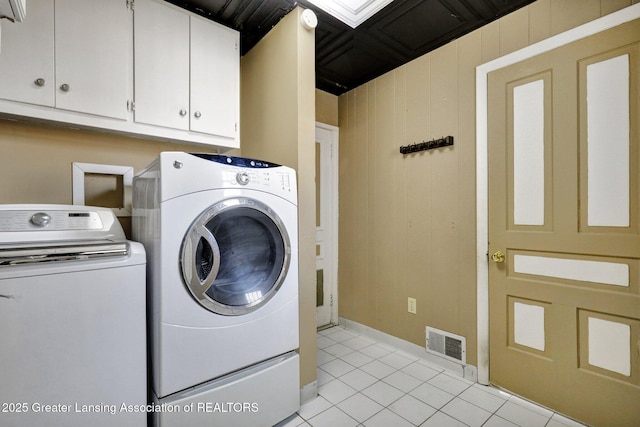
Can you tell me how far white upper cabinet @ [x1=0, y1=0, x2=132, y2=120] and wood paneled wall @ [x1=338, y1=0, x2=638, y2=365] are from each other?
1908mm

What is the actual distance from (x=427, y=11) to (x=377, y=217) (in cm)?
155

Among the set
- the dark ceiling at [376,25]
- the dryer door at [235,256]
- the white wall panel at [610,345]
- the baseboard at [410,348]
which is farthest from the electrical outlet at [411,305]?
the dark ceiling at [376,25]

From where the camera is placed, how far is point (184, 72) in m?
1.72

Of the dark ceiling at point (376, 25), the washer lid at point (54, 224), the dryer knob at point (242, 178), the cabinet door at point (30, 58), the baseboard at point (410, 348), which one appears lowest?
the baseboard at point (410, 348)

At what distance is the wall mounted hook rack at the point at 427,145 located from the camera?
2102 millimetres

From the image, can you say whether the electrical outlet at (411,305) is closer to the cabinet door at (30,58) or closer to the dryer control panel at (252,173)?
the dryer control panel at (252,173)

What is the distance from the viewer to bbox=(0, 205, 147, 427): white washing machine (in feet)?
3.00

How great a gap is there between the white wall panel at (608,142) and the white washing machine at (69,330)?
2.21m

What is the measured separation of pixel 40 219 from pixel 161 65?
1003mm

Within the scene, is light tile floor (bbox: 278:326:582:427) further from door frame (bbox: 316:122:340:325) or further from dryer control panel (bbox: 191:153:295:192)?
dryer control panel (bbox: 191:153:295:192)

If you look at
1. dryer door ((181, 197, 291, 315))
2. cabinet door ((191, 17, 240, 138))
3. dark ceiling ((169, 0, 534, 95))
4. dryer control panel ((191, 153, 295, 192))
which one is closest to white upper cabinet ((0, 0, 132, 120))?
cabinet door ((191, 17, 240, 138))

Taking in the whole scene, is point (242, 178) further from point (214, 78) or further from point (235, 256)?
point (214, 78)

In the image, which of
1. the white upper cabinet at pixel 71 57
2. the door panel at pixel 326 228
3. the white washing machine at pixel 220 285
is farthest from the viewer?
the door panel at pixel 326 228

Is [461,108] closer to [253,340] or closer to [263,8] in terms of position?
[263,8]
